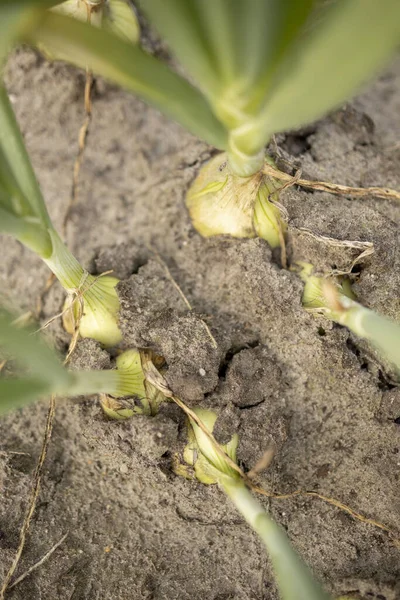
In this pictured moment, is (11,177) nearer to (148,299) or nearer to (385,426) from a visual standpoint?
(148,299)

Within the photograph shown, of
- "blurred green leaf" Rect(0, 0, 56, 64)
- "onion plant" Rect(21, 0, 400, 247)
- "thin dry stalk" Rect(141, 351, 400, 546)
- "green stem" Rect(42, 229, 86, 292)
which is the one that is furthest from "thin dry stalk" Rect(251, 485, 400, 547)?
"blurred green leaf" Rect(0, 0, 56, 64)

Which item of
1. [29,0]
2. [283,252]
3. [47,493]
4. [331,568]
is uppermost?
[29,0]

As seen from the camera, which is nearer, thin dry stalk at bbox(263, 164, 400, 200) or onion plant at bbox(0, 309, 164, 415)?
onion plant at bbox(0, 309, 164, 415)

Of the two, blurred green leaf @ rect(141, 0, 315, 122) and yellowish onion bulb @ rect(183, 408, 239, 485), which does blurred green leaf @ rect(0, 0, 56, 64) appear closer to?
blurred green leaf @ rect(141, 0, 315, 122)

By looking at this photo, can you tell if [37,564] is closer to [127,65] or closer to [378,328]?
[378,328]

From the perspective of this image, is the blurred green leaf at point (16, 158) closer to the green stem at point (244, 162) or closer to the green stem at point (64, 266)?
the green stem at point (64, 266)

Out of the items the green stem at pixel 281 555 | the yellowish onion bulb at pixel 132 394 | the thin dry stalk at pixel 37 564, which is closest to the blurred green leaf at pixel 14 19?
the yellowish onion bulb at pixel 132 394

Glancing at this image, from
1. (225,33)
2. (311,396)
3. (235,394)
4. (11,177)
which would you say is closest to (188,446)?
(235,394)
